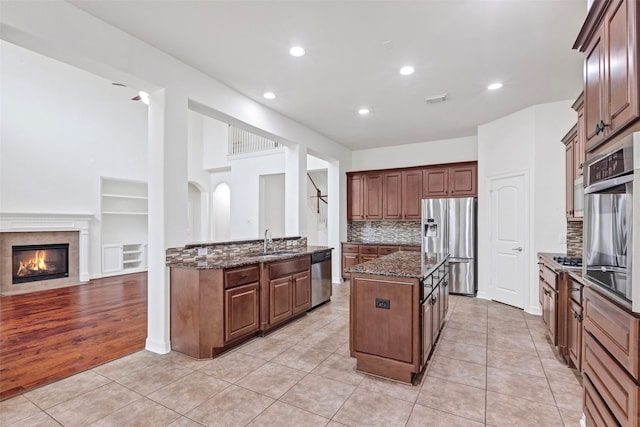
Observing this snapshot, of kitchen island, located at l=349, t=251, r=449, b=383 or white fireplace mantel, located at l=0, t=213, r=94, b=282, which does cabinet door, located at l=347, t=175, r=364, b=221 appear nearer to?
kitchen island, located at l=349, t=251, r=449, b=383

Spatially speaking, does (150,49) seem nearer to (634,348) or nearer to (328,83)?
(328,83)

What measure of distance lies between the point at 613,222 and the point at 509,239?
3518mm

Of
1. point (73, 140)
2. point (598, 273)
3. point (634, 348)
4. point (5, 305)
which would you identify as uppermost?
point (73, 140)

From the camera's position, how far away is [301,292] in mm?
4172

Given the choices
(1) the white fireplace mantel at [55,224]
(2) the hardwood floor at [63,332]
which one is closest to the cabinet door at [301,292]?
(2) the hardwood floor at [63,332]

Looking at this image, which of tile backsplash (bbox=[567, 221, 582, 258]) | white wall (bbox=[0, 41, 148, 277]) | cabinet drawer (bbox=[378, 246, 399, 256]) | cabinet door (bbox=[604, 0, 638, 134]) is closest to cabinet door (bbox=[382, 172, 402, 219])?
cabinet drawer (bbox=[378, 246, 399, 256])

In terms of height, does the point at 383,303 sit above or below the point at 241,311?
above

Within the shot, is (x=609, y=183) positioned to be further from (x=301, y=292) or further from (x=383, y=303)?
(x=301, y=292)

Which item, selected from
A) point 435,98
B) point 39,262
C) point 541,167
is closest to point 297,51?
point 435,98

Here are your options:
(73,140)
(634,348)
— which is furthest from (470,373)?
(73,140)

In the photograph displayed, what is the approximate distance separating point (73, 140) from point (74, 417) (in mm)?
6145

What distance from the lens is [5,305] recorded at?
4.76m

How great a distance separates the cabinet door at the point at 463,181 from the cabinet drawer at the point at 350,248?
2.18 m

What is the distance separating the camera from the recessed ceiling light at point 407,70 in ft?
11.0
